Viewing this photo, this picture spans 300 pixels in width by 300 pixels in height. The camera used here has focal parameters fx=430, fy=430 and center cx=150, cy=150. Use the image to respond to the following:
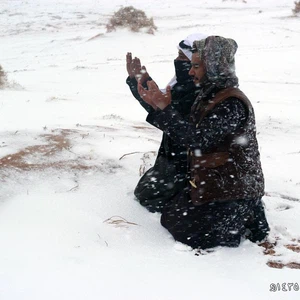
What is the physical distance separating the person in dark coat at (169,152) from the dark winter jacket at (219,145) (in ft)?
1.49

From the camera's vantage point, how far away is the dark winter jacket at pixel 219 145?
241cm

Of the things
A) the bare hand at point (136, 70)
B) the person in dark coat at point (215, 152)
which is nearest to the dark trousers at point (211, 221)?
the person in dark coat at point (215, 152)

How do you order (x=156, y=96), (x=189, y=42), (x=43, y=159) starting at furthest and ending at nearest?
(x=43, y=159)
(x=189, y=42)
(x=156, y=96)

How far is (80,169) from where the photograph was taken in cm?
357

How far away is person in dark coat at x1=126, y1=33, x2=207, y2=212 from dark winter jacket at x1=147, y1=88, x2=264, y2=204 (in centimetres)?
45

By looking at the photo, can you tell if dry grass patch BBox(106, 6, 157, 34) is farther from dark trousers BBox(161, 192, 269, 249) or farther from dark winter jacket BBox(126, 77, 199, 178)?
dark trousers BBox(161, 192, 269, 249)

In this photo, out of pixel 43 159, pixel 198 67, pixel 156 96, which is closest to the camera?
pixel 156 96

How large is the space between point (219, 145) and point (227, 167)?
5.5 inches

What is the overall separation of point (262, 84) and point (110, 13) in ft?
47.6

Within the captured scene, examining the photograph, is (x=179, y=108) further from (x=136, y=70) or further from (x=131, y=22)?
(x=131, y=22)

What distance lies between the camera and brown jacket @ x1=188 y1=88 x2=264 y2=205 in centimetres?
251

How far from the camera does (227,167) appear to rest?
99.7 inches

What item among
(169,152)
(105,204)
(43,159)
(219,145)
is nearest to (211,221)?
(219,145)

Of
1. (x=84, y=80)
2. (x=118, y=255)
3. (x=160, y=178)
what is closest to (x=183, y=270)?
(x=118, y=255)
